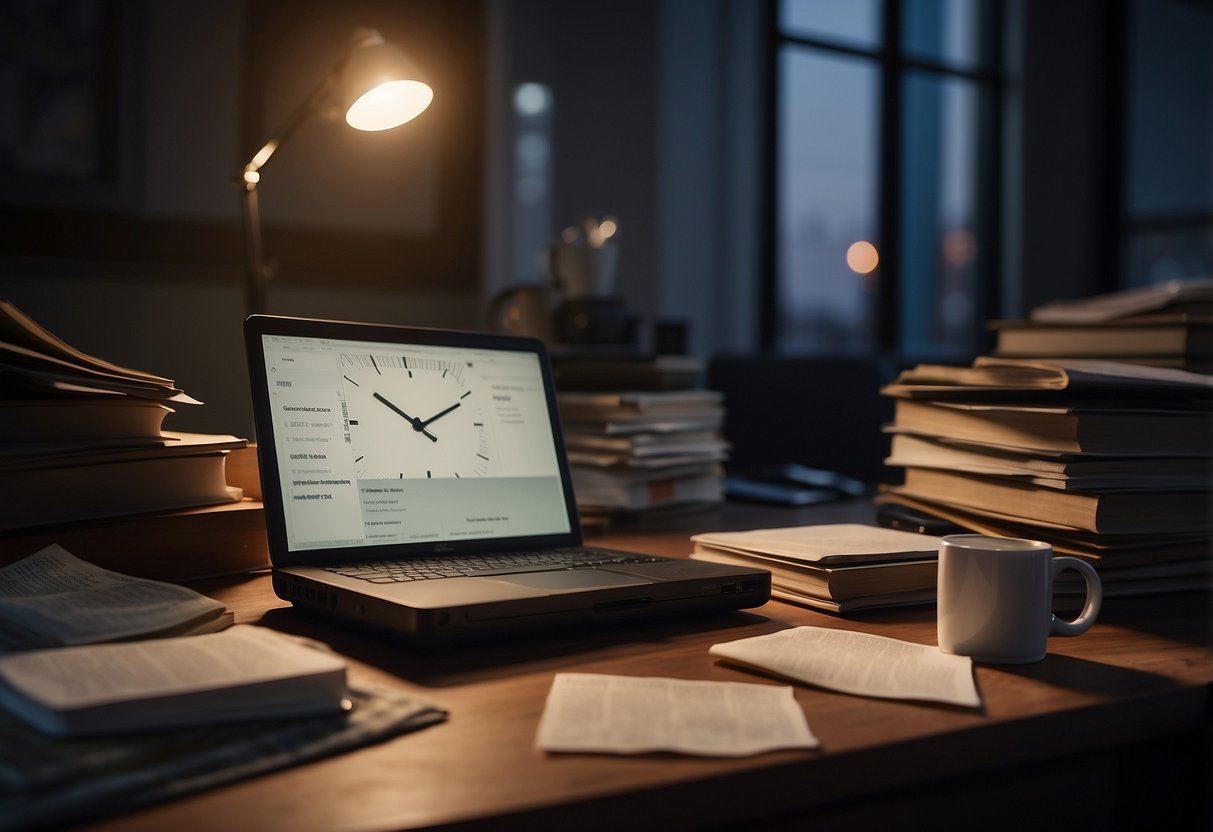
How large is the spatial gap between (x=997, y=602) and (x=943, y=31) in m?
4.66

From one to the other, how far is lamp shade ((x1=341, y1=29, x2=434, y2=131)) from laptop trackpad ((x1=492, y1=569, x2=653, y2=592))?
62cm

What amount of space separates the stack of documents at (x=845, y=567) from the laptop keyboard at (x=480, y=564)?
11 centimetres

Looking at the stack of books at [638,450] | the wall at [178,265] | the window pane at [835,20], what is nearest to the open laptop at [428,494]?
the stack of books at [638,450]

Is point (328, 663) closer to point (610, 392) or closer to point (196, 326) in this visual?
point (610, 392)

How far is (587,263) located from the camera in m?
1.83

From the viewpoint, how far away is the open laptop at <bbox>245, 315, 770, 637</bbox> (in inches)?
34.2

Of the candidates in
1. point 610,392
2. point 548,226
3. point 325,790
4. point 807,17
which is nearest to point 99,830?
point 325,790

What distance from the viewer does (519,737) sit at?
0.64 meters

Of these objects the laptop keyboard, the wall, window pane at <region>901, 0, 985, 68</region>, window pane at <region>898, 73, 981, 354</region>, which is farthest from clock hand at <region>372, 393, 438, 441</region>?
window pane at <region>901, 0, 985, 68</region>

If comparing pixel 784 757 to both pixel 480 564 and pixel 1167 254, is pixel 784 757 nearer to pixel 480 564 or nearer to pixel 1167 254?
pixel 480 564

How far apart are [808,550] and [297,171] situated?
188cm

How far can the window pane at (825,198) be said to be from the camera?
4.42 meters

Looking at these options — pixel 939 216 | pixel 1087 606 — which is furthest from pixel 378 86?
pixel 939 216

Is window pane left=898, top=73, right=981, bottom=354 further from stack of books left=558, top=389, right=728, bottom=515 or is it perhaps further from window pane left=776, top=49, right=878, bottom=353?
stack of books left=558, top=389, right=728, bottom=515
